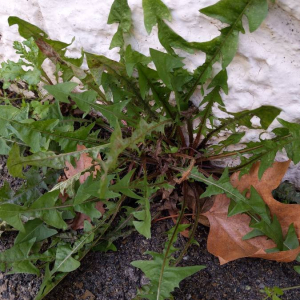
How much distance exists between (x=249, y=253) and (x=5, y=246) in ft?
2.77

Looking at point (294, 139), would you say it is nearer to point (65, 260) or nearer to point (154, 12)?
point (154, 12)

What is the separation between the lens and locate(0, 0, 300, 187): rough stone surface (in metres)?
1.09

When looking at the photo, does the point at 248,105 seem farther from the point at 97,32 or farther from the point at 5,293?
the point at 5,293

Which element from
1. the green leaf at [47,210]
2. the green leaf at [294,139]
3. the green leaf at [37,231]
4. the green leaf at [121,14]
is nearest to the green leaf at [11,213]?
the green leaf at [47,210]

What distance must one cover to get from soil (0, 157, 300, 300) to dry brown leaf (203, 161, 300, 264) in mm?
97

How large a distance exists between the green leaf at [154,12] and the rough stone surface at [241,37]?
0.07 feet

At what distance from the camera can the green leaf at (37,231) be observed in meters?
1.39

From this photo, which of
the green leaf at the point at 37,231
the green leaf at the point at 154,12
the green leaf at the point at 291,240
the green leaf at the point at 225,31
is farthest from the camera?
the green leaf at the point at 37,231

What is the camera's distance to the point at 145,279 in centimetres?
140

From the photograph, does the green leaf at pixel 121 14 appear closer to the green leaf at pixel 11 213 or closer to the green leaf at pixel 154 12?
the green leaf at pixel 154 12

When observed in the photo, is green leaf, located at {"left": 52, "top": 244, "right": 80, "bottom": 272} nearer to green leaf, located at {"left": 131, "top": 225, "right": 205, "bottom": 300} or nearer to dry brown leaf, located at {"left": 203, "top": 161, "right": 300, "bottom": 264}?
green leaf, located at {"left": 131, "top": 225, "right": 205, "bottom": 300}

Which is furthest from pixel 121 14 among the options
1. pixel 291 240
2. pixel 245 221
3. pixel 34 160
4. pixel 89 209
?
pixel 291 240

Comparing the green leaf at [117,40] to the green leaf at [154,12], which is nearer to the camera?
the green leaf at [154,12]

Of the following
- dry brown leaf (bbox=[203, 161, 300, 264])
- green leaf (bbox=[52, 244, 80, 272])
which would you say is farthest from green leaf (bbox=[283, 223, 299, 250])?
green leaf (bbox=[52, 244, 80, 272])
